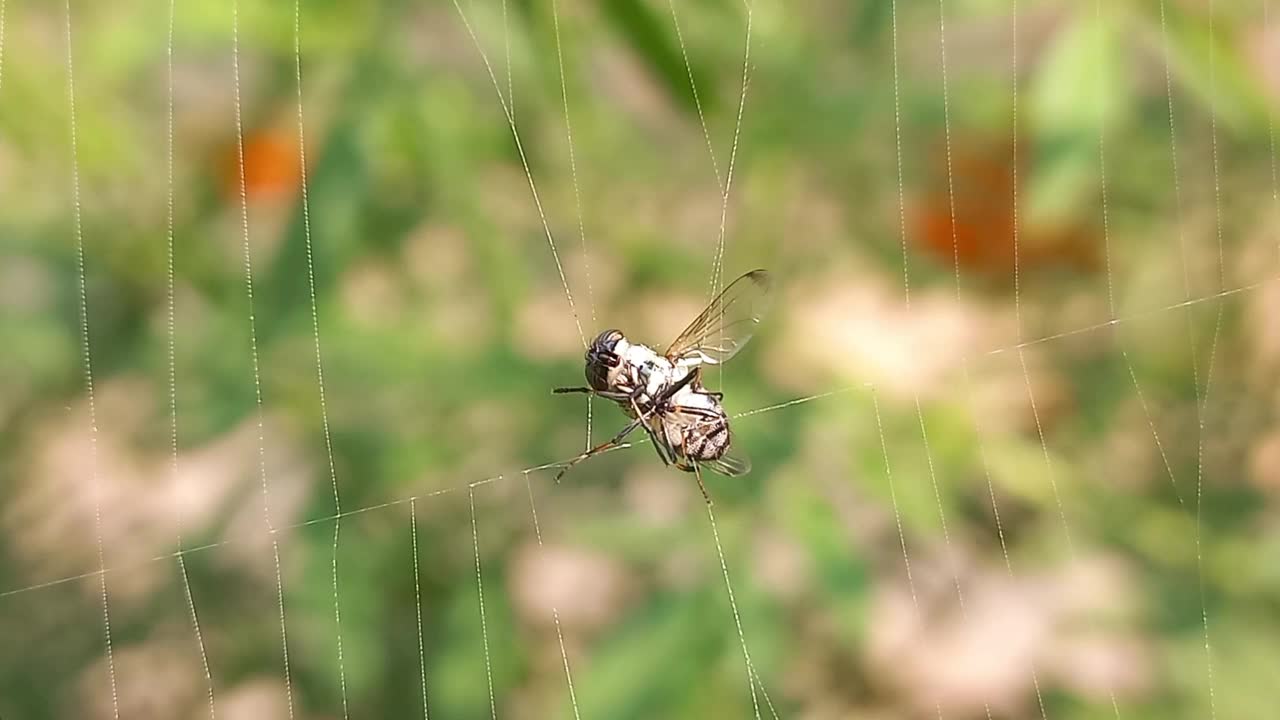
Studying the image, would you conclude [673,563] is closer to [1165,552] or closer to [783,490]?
[783,490]

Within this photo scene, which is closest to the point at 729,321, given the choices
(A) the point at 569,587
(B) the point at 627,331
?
(B) the point at 627,331

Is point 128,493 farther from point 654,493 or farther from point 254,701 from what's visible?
point 654,493

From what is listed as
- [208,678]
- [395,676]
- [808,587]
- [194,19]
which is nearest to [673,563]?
[808,587]

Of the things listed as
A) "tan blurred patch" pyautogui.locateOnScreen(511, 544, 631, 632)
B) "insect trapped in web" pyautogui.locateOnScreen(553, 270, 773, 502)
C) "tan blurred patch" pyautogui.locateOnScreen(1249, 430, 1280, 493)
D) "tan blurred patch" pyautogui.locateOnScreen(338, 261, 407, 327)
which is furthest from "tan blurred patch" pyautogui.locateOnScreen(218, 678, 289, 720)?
"tan blurred patch" pyautogui.locateOnScreen(1249, 430, 1280, 493)

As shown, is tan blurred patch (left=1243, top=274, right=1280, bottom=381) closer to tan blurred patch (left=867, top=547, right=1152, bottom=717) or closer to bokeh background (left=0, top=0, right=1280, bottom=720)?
bokeh background (left=0, top=0, right=1280, bottom=720)

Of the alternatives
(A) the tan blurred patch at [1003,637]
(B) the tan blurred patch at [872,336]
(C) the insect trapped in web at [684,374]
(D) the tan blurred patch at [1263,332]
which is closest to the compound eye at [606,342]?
(C) the insect trapped in web at [684,374]

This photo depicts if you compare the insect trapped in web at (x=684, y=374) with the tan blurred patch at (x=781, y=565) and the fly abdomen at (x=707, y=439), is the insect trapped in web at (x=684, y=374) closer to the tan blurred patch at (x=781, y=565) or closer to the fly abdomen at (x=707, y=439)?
→ the fly abdomen at (x=707, y=439)
